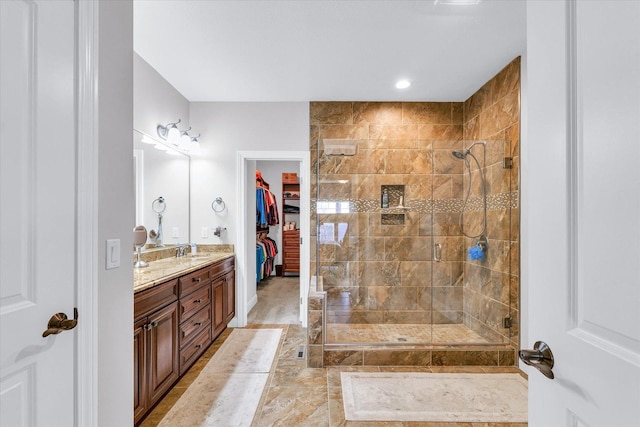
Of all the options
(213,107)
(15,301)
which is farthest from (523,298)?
(213,107)

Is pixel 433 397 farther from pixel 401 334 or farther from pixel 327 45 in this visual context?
pixel 327 45

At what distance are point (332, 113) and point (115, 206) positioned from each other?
109 inches

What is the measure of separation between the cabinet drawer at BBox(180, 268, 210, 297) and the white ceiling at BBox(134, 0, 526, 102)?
1.81 meters

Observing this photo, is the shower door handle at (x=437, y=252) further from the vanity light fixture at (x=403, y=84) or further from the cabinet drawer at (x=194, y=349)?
the cabinet drawer at (x=194, y=349)

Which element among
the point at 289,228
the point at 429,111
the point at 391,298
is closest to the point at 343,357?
the point at 391,298

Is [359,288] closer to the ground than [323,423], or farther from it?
farther from it

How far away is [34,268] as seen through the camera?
0.93 metres

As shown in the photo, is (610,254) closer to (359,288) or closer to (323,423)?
(323,423)

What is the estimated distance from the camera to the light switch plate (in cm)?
125

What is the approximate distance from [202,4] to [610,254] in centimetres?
237

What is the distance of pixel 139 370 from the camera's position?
72.0 inches

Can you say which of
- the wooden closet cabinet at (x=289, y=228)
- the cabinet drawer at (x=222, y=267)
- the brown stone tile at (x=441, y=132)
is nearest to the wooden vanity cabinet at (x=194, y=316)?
the cabinet drawer at (x=222, y=267)

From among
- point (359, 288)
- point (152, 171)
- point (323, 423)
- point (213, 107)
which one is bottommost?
point (323, 423)

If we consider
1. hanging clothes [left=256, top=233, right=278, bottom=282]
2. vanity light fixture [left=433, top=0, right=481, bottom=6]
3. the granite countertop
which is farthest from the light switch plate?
hanging clothes [left=256, top=233, right=278, bottom=282]
